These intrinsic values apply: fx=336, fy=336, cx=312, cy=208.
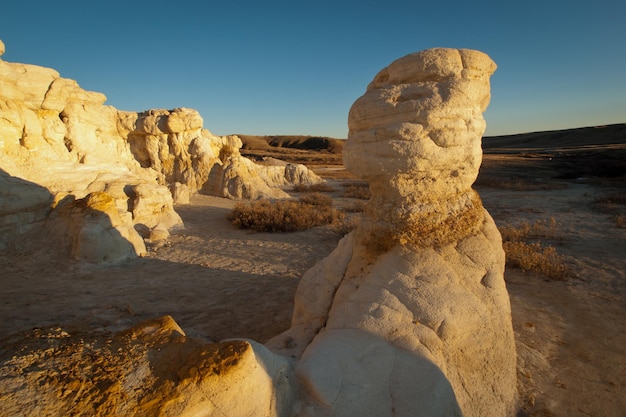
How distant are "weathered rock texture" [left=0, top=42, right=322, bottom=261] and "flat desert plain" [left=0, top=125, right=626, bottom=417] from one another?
0.53 meters

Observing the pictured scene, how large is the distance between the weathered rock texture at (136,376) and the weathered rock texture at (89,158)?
4.49 metres

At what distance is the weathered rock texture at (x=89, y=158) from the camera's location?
569 centimetres

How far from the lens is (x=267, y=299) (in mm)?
4453

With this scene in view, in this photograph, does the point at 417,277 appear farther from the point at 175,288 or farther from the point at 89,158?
the point at 89,158

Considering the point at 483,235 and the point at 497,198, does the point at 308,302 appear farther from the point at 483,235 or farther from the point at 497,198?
the point at 497,198

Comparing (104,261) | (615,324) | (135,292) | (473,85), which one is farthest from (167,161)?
(615,324)

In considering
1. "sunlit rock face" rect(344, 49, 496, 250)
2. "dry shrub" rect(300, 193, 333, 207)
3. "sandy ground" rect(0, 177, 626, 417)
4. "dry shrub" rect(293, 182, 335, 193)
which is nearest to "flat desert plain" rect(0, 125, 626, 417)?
"sandy ground" rect(0, 177, 626, 417)

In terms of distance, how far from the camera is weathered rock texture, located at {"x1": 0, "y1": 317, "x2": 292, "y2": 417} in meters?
1.28

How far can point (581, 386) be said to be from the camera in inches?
105

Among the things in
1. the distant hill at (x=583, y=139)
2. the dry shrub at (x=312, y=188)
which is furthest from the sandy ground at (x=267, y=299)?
the distant hill at (x=583, y=139)

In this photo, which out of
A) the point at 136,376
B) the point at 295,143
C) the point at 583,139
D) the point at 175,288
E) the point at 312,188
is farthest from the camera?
the point at 295,143

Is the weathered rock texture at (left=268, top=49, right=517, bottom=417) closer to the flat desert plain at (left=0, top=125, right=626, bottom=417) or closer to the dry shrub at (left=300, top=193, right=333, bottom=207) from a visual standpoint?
the flat desert plain at (left=0, top=125, right=626, bottom=417)

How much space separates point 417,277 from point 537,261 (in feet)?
12.6

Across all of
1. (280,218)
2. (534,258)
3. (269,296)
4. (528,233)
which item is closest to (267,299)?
(269,296)
